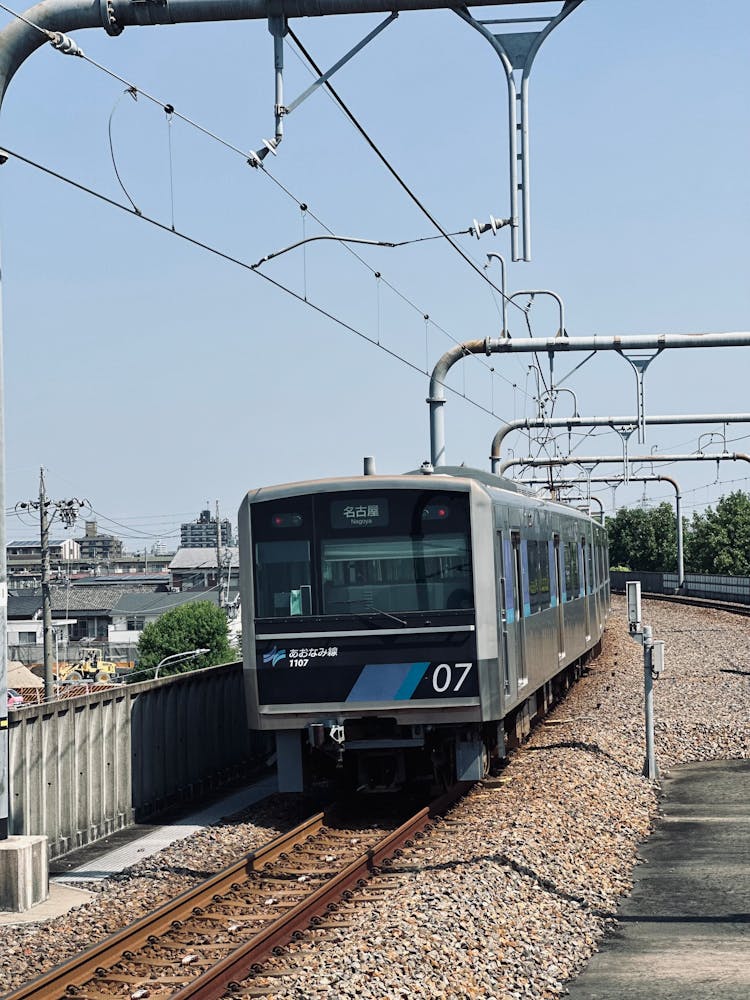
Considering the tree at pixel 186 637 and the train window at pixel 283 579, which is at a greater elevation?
the train window at pixel 283 579

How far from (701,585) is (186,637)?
26.4 metres

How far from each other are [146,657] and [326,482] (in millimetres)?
61177

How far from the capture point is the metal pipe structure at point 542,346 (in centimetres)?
1952

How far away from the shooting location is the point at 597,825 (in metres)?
11.4

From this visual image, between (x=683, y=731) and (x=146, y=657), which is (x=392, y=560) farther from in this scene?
(x=146, y=657)

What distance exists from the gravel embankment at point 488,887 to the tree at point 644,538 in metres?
88.2

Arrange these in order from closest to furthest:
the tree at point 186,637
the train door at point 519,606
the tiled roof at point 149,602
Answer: the train door at point 519,606 < the tree at point 186,637 < the tiled roof at point 149,602

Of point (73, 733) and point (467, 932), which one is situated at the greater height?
point (73, 733)

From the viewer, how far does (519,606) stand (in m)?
14.5

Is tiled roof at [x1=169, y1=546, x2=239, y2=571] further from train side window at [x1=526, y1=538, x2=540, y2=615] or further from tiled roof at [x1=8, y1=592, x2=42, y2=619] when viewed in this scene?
train side window at [x1=526, y1=538, x2=540, y2=615]

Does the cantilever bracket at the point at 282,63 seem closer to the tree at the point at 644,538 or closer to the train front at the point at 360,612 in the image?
the train front at the point at 360,612

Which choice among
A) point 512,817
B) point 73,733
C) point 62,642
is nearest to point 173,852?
point 73,733

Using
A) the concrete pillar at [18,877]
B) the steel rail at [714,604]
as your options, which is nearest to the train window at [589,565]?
the concrete pillar at [18,877]

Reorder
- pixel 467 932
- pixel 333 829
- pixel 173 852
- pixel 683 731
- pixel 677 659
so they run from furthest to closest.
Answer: pixel 677 659, pixel 683 731, pixel 333 829, pixel 173 852, pixel 467 932
